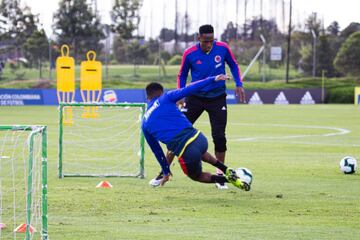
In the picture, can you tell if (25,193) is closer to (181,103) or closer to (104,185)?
(104,185)

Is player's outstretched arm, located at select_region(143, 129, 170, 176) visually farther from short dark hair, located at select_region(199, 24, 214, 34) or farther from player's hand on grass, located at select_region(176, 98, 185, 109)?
short dark hair, located at select_region(199, 24, 214, 34)

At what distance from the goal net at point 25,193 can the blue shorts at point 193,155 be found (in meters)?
1.79

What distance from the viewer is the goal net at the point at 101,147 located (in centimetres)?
1430

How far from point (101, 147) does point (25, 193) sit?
857cm

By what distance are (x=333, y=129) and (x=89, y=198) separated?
693 inches

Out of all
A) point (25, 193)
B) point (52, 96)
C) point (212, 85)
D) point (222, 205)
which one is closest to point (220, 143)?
point (212, 85)

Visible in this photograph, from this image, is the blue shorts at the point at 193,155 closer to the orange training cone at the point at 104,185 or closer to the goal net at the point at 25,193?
the goal net at the point at 25,193

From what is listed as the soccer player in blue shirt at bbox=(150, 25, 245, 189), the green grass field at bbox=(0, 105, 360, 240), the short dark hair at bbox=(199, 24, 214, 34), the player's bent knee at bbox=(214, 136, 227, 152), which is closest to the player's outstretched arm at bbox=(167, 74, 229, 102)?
the green grass field at bbox=(0, 105, 360, 240)

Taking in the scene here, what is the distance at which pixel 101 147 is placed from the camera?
67.6ft

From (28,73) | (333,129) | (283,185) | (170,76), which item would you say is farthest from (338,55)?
(283,185)

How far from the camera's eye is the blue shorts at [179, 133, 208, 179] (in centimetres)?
1048

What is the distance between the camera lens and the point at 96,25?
74688 millimetres

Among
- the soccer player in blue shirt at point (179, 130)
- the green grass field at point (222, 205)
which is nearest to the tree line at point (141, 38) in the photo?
the green grass field at point (222, 205)

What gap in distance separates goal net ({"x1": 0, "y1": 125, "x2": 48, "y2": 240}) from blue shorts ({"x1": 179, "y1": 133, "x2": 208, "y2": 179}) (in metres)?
1.79
